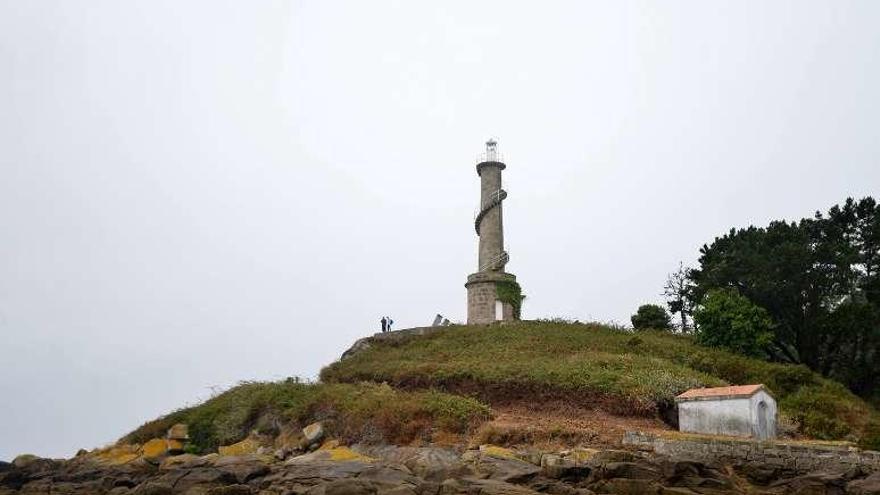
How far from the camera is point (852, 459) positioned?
57.5ft

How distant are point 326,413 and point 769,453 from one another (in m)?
14.5

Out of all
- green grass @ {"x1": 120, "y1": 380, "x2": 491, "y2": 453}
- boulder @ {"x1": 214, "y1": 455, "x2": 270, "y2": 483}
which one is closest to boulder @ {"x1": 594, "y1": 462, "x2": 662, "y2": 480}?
green grass @ {"x1": 120, "y1": 380, "x2": 491, "y2": 453}

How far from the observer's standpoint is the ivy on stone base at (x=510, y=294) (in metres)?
41.0

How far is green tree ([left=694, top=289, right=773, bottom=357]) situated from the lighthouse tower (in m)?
10.7

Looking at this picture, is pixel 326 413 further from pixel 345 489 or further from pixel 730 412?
pixel 730 412

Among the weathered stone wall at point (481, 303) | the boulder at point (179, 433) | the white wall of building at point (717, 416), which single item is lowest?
the boulder at point (179, 433)

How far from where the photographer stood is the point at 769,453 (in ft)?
59.5

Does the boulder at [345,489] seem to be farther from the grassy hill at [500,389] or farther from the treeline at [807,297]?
the treeline at [807,297]

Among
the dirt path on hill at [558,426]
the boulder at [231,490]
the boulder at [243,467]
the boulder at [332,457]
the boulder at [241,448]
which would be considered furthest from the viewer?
the boulder at [241,448]

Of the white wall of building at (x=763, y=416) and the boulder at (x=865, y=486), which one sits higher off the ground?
the white wall of building at (x=763, y=416)

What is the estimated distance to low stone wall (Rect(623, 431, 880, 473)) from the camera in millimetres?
17453

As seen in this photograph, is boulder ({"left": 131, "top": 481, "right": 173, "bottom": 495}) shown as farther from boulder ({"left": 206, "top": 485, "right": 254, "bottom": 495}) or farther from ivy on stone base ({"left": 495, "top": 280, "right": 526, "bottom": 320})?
ivy on stone base ({"left": 495, "top": 280, "right": 526, "bottom": 320})

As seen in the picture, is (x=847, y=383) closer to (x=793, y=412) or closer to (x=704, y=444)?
(x=793, y=412)

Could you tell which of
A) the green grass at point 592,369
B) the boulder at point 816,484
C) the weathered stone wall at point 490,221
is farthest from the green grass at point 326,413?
the weathered stone wall at point 490,221
